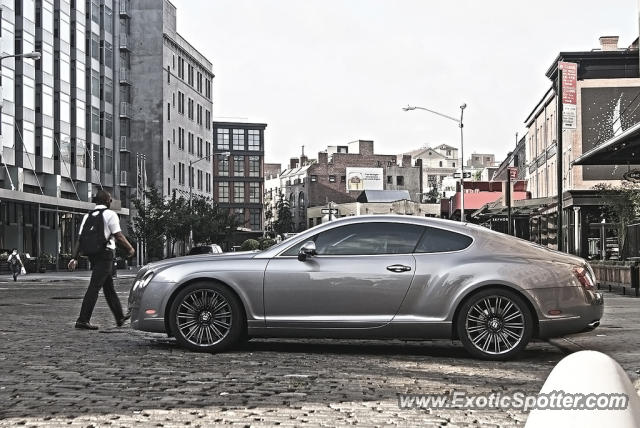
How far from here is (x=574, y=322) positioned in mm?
8570

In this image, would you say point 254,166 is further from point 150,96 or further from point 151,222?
point 151,222

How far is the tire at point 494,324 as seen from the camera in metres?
8.46

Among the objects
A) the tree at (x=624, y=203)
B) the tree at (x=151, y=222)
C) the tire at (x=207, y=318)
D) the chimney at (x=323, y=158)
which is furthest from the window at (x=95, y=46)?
the chimney at (x=323, y=158)

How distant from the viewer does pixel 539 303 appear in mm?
8508

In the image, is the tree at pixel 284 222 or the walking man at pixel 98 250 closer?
the walking man at pixel 98 250

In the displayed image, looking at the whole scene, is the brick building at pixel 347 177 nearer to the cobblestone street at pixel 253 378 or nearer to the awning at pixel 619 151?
the awning at pixel 619 151

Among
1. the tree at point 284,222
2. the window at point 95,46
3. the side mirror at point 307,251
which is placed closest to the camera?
the side mirror at point 307,251

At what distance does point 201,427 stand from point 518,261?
430 centimetres

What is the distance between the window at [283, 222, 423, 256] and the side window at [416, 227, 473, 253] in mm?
75

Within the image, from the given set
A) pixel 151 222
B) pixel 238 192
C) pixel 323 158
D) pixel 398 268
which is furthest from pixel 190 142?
pixel 398 268

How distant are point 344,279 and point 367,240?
0.50 m

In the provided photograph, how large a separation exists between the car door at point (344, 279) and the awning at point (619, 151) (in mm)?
11450

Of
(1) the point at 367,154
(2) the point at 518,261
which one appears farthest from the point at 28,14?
(1) the point at 367,154

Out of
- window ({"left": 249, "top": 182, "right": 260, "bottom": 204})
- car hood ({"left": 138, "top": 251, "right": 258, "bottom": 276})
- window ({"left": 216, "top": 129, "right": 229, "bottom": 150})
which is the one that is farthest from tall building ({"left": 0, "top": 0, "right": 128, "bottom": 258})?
window ({"left": 249, "top": 182, "right": 260, "bottom": 204})
